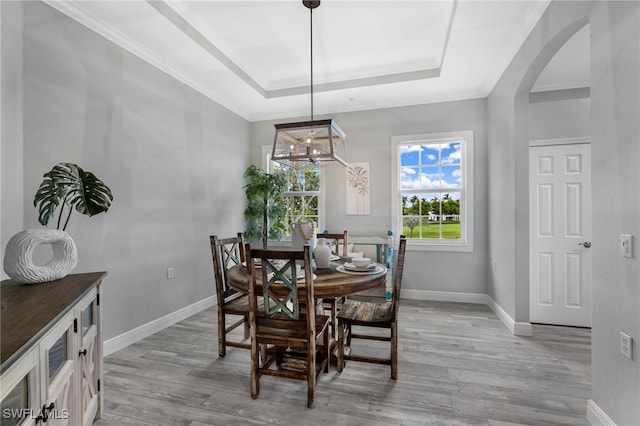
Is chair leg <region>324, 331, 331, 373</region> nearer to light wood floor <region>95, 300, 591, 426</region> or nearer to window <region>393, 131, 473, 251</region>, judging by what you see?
light wood floor <region>95, 300, 591, 426</region>

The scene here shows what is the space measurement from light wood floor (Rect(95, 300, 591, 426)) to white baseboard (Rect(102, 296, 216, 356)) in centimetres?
8

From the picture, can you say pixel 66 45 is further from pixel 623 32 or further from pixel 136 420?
pixel 623 32

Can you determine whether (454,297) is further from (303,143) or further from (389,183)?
(303,143)

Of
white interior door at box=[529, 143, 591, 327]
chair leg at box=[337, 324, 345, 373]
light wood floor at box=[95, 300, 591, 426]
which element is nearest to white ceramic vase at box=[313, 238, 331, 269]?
chair leg at box=[337, 324, 345, 373]

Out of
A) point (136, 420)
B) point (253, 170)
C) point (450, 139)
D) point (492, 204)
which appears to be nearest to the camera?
point (136, 420)

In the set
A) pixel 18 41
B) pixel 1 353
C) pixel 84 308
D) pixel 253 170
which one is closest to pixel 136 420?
pixel 84 308

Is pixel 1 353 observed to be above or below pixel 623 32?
below

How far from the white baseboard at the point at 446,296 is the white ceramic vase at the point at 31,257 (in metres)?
3.80

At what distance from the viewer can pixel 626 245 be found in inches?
59.6

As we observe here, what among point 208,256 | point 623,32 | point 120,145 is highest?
point 623,32

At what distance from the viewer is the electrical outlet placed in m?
1.48

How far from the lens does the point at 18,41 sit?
2.04 metres

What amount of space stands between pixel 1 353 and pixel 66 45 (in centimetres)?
252

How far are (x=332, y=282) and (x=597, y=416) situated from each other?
1649 mm
